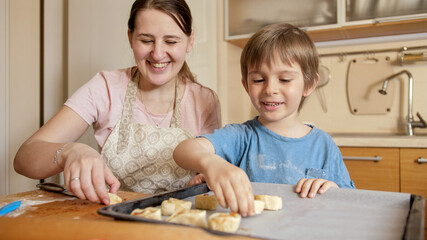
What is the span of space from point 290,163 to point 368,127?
65.1 inches

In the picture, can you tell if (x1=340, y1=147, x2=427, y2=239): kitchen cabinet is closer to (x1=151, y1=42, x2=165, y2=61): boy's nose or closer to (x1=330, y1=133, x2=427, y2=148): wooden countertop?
(x1=330, y1=133, x2=427, y2=148): wooden countertop

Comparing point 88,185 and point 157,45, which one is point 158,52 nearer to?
point 157,45

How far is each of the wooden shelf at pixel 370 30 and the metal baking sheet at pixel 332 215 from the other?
1749 mm

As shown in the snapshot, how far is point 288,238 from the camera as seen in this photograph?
1.80 ft

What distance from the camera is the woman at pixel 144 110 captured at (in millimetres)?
1176

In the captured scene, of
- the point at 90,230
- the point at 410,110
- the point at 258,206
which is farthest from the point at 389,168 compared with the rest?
the point at 90,230

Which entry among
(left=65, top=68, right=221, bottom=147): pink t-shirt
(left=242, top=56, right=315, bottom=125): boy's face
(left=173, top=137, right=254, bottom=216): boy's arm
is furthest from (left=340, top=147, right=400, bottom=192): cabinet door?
(left=173, top=137, right=254, bottom=216): boy's arm

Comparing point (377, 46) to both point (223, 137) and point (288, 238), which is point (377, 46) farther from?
point (288, 238)

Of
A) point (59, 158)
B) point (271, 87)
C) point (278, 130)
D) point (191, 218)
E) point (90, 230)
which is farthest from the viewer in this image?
point (278, 130)

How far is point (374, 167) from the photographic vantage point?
187cm

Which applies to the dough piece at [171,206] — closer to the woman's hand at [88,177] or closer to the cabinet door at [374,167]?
the woman's hand at [88,177]

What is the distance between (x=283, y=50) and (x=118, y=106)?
2.02 ft

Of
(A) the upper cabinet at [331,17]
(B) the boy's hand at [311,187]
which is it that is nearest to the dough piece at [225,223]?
(B) the boy's hand at [311,187]

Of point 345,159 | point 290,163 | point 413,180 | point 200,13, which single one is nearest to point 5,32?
point 200,13
